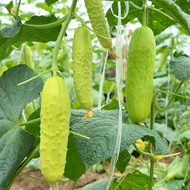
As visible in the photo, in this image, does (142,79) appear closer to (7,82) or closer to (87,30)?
(87,30)

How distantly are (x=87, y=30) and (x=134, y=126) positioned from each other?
0.66 feet

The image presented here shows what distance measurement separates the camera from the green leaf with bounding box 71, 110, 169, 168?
31.1 inches

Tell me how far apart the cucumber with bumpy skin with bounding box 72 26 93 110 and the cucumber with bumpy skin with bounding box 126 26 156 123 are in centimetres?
9

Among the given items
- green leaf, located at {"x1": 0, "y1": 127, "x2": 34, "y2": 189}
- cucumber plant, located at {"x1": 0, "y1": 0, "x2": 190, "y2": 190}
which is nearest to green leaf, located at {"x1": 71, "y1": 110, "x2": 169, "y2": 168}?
cucumber plant, located at {"x1": 0, "y1": 0, "x2": 190, "y2": 190}

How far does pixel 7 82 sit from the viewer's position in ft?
3.20

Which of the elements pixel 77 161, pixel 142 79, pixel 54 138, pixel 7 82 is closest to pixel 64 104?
pixel 54 138

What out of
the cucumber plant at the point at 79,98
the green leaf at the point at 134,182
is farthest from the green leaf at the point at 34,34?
the green leaf at the point at 134,182

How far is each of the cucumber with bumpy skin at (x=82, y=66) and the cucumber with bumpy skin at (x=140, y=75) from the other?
0.09 metres

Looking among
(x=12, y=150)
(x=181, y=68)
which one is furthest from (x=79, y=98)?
(x=181, y=68)

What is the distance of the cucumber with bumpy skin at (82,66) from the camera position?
788mm

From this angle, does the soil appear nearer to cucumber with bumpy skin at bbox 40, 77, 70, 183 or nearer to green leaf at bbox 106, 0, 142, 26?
green leaf at bbox 106, 0, 142, 26

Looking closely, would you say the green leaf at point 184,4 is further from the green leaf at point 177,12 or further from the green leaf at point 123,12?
the green leaf at point 177,12

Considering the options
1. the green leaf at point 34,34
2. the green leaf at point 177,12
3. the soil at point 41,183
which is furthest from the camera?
the soil at point 41,183

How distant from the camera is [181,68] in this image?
1.03 metres
